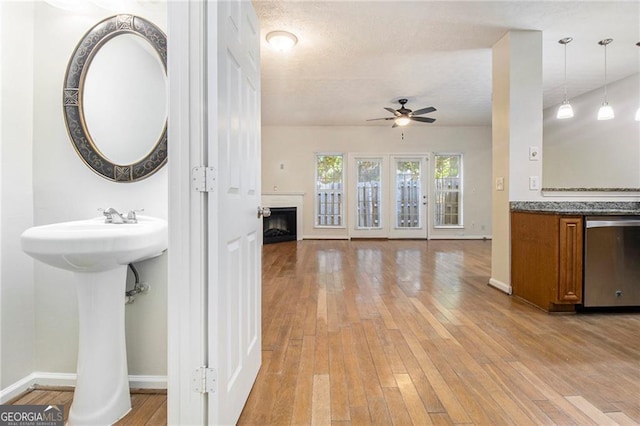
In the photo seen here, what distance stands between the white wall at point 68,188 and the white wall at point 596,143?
6028mm

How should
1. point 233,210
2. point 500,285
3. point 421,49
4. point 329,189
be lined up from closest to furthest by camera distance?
point 233,210 < point 500,285 < point 421,49 < point 329,189

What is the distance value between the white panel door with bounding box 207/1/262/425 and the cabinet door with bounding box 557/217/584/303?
2379mm

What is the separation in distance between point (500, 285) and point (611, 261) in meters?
0.90

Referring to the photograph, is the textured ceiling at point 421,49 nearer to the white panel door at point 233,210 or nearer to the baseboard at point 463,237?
the white panel door at point 233,210

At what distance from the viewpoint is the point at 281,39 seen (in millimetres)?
3115

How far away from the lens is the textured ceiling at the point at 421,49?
2756 mm

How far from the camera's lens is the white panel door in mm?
1042

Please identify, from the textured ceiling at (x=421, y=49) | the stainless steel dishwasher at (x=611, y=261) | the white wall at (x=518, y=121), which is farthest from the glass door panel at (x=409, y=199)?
the stainless steel dishwasher at (x=611, y=261)

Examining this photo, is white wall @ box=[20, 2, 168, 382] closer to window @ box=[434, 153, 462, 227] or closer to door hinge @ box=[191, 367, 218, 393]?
door hinge @ box=[191, 367, 218, 393]

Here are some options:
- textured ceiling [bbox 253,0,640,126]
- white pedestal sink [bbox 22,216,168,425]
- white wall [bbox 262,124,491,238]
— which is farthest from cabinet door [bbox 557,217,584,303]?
white wall [bbox 262,124,491,238]

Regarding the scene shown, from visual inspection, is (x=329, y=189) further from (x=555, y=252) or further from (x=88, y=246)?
(x=88, y=246)

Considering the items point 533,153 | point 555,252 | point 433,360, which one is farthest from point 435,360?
point 533,153

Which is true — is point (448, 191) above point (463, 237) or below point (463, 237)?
above

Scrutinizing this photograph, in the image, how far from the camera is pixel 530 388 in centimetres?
146
